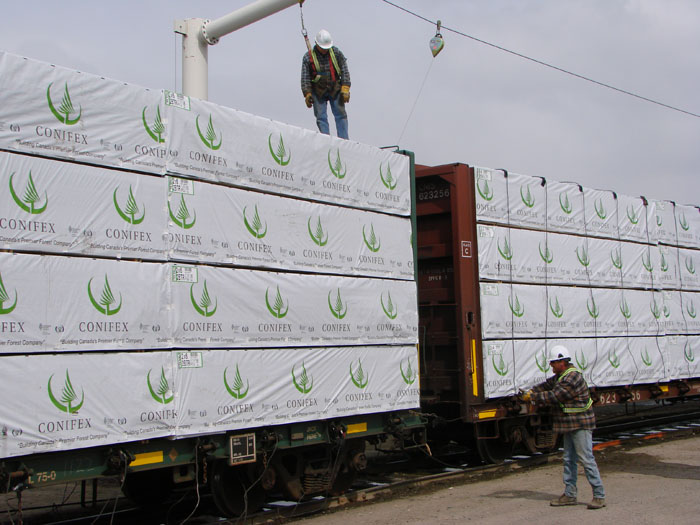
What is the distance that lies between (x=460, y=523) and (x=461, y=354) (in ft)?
9.95

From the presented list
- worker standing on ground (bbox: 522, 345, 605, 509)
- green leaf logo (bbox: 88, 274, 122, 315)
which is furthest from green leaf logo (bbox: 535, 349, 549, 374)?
green leaf logo (bbox: 88, 274, 122, 315)

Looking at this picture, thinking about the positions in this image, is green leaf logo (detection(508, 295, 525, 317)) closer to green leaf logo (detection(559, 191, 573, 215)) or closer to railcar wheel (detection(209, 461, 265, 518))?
green leaf logo (detection(559, 191, 573, 215))

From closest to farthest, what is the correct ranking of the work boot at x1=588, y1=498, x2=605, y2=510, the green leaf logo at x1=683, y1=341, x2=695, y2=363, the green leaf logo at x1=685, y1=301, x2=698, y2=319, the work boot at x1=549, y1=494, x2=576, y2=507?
the work boot at x1=588, y1=498, x2=605, y2=510 → the work boot at x1=549, y1=494, x2=576, y2=507 → the green leaf logo at x1=683, y1=341, x2=695, y2=363 → the green leaf logo at x1=685, y1=301, x2=698, y2=319

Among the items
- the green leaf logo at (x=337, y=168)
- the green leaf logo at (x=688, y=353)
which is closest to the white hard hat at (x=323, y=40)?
the green leaf logo at (x=337, y=168)

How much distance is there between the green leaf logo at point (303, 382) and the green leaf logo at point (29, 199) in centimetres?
312

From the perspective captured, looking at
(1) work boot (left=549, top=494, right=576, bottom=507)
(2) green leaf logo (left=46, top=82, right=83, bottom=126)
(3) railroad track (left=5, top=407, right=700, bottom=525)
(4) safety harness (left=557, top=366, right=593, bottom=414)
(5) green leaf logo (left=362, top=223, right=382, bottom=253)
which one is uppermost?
(2) green leaf logo (left=46, top=82, right=83, bottom=126)

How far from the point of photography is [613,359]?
40.1 ft

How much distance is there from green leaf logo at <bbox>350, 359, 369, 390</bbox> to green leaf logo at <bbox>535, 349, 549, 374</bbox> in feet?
11.0

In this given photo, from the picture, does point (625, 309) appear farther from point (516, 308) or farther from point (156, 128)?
point (156, 128)

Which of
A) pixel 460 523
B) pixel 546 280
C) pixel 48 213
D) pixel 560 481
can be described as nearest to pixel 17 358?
pixel 48 213

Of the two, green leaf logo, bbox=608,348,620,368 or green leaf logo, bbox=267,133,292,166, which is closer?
green leaf logo, bbox=267,133,292,166

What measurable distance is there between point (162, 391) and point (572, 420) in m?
4.32

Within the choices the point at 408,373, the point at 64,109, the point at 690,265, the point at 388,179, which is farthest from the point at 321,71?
the point at 690,265

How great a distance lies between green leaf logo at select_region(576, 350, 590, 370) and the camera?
1154 cm
